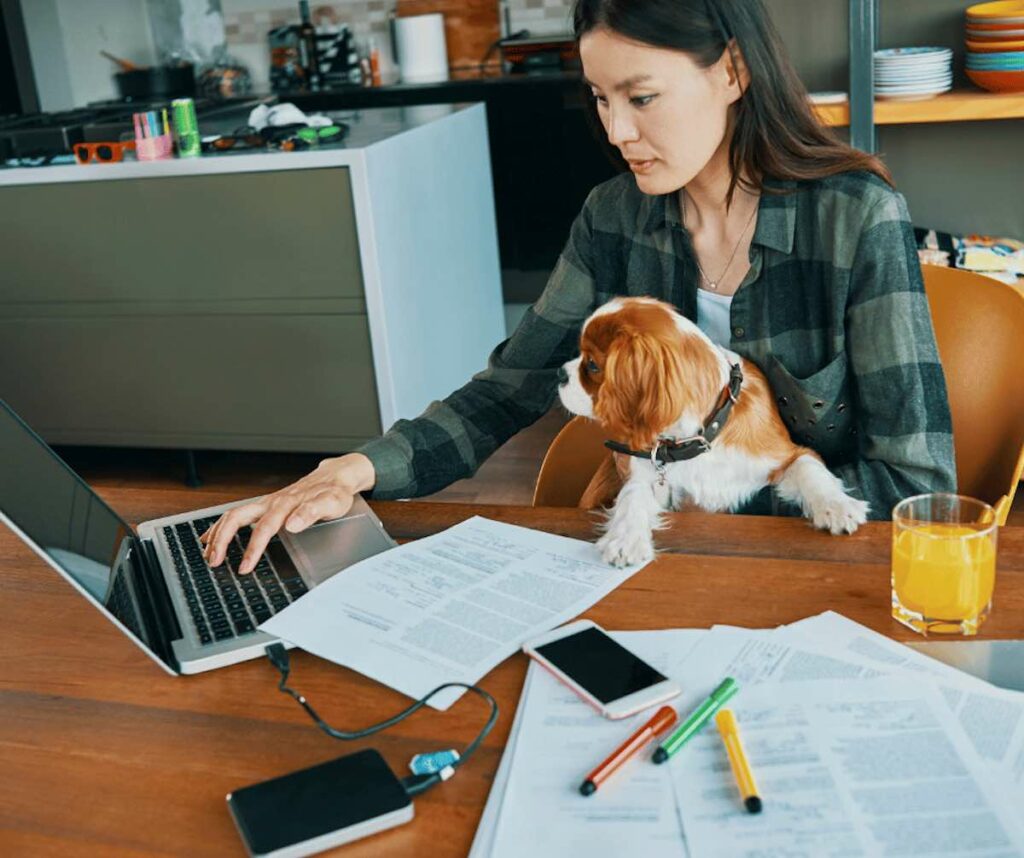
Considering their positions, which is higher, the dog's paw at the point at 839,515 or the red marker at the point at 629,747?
the red marker at the point at 629,747

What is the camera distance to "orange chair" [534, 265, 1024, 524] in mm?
1476

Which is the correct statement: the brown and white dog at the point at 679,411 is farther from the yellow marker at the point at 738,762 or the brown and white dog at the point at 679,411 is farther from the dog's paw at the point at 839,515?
the yellow marker at the point at 738,762

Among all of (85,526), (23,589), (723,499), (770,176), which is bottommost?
(723,499)

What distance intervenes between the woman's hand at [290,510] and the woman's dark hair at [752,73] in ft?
2.10

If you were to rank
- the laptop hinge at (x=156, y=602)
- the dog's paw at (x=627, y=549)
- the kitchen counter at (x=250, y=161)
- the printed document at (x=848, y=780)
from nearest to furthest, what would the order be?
1. the printed document at (x=848, y=780)
2. the laptop hinge at (x=156, y=602)
3. the dog's paw at (x=627, y=549)
4. the kitchen counter at (x=250, y=161)

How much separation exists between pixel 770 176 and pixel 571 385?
0.38 metres

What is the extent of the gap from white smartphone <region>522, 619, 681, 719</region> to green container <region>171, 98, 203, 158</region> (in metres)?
2.59

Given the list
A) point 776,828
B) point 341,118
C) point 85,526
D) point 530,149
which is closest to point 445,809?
point 776,828

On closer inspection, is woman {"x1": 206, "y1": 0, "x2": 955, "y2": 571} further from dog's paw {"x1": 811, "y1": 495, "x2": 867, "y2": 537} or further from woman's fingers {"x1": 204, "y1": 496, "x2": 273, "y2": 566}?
dog's paw {"x1": 811, "y1": 495, "x2": 867, "y2": 537}

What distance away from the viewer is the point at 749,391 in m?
1.54

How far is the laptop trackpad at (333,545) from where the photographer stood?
1.20 m

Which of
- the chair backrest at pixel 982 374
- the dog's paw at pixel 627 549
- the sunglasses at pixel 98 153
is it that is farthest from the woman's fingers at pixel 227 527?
the sunglasses at pixel 98 153

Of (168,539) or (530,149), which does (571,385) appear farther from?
(530,149)

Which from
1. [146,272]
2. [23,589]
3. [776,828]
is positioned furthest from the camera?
[146,272]
